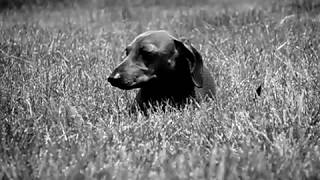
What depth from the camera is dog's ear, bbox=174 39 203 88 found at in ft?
12.4

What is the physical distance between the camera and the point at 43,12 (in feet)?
35.6

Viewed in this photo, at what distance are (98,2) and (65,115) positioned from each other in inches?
390

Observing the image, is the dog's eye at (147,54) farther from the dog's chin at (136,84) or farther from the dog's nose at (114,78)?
the dog's nose at (114,78)

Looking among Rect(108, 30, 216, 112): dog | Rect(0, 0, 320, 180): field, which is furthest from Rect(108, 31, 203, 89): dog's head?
Rect(0, 0, 320, 180): field

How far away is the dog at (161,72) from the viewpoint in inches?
142

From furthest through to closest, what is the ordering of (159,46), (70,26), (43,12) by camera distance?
1. (43,12)
2. (70,26)
3. (159,46)

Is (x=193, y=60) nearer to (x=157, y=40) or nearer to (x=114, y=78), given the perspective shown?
(x=157, y=40)

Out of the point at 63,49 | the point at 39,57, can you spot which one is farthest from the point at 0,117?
the point at 63,49

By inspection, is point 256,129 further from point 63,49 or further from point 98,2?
point 98,2

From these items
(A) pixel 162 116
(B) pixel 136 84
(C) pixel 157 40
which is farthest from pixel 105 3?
(A) pixel 162 116

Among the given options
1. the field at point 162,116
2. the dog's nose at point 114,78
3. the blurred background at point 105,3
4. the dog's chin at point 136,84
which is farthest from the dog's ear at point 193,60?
the blurred background at point 105,3

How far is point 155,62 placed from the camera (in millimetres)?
3688

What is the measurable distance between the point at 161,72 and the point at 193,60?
0.28 meters

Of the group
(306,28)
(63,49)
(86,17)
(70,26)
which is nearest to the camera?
(63,49)
